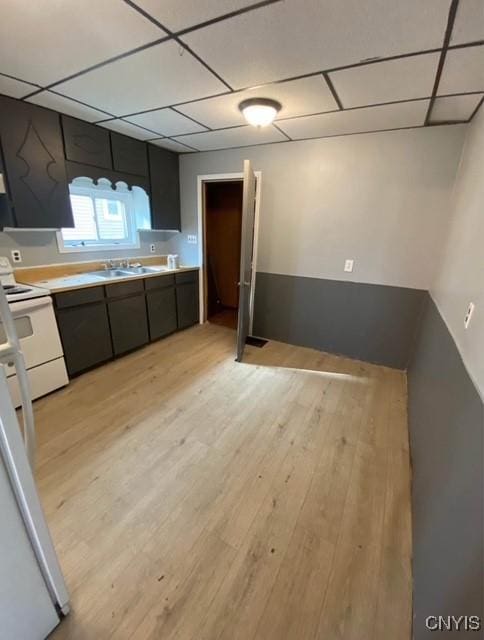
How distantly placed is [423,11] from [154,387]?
2814 millimetres

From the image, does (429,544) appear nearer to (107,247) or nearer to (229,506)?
(229,506)

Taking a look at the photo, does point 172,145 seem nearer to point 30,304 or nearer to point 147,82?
point 147,82

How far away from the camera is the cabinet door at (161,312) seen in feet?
10.8

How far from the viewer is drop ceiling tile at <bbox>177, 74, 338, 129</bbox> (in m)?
1.79

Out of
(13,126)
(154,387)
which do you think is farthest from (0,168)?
(154,387)

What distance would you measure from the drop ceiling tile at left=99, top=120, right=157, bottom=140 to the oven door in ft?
5.73

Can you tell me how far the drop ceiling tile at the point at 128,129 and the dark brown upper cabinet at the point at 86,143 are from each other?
0.11 m

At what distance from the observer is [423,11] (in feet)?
3.70

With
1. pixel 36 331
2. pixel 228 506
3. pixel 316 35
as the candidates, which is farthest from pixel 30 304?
pixel 316 35

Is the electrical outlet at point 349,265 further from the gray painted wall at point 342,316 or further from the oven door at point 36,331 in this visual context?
the oven door at point 36,331

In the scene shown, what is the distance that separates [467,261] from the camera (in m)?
1.54

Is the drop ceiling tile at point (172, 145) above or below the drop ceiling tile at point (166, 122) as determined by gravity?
A: above

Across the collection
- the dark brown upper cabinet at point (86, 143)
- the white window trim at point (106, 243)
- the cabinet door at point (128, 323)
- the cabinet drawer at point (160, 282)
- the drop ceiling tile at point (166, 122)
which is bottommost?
the cabinet door at point (128, 323)

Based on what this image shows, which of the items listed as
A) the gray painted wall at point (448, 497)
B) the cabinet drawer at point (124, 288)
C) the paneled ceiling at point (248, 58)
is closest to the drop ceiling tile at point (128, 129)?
the paneled ceiling at point (248, 58)
